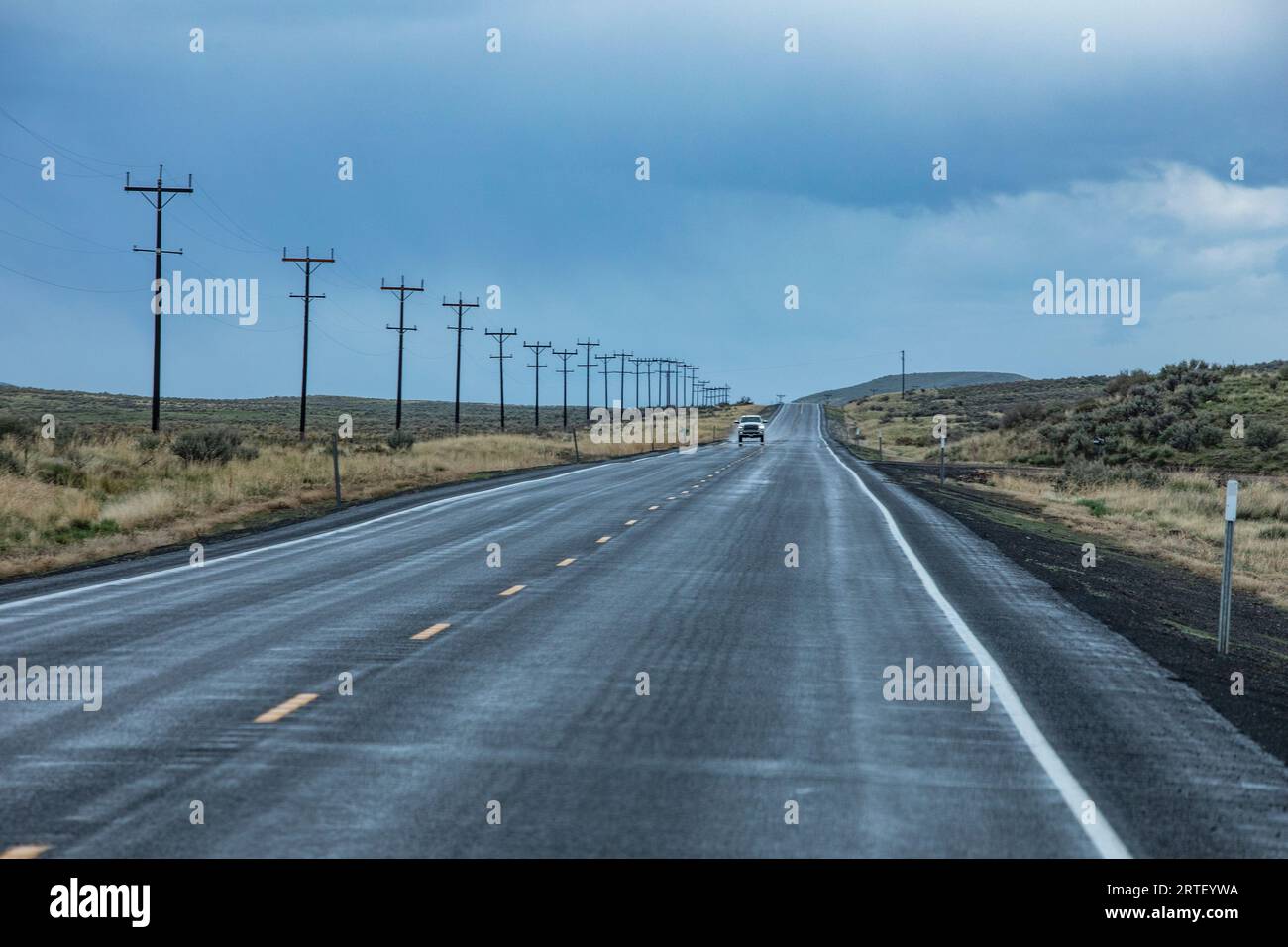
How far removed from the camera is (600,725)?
809 centimetres

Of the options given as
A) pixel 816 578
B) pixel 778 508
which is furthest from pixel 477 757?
pixel 778 508

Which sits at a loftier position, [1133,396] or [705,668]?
[1133,396]

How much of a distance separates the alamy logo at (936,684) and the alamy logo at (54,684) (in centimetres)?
552

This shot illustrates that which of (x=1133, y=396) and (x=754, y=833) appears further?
(x=1133, y=396)

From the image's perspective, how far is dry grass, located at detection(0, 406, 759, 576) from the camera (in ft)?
70.5

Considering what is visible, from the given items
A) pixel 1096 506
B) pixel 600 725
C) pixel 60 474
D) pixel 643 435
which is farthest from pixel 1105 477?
pixel 643 435

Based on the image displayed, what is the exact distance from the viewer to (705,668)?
10.1m

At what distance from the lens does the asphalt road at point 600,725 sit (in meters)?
6.03

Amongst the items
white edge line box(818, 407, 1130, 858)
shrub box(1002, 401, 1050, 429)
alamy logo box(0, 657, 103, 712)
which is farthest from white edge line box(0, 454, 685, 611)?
shrub box(1002, 401, 1050, 429)

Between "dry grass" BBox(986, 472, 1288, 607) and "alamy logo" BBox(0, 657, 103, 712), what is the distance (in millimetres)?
14807

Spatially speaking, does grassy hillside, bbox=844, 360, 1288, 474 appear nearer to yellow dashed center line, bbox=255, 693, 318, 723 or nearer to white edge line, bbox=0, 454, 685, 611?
white edge line, bbox=0, 454, 685, 611
